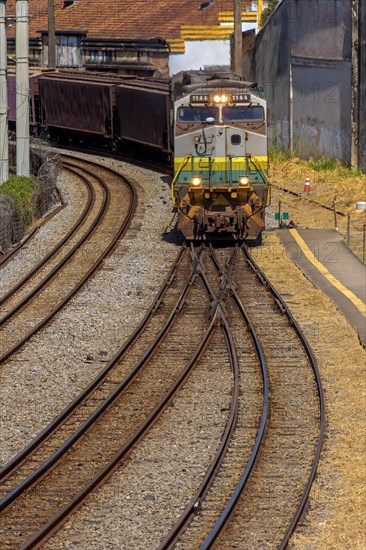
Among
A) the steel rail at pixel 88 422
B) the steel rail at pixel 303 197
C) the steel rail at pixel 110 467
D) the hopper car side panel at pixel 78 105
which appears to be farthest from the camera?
the hopper car side panel at pixel 78 105

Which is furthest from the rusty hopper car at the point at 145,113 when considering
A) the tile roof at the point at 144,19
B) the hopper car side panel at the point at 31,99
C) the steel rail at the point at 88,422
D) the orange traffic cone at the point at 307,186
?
the tile roof at the point at 144,19

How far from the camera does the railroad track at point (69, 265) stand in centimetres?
1925

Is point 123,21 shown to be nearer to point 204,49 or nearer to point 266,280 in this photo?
point 204,49

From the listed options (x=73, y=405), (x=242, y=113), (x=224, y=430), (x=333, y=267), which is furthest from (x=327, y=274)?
(x=224, y=430)

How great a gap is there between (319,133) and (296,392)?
23.3m

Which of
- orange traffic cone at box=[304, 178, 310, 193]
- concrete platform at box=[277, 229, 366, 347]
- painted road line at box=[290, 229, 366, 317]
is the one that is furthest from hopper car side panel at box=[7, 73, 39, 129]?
painted road line at box=[290, 229, 366, 317]

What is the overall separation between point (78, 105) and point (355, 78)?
14.5 meters

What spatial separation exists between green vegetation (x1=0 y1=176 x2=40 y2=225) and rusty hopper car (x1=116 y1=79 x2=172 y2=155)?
604cm

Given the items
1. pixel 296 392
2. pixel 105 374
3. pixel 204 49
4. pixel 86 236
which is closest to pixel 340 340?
pixel 296 392

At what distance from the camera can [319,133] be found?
3694 cm

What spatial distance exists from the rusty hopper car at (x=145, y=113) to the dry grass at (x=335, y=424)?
14.7 metres

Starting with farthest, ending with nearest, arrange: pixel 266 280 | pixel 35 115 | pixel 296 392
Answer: pixel 35 115, pixel 266 280, pixel 296 392

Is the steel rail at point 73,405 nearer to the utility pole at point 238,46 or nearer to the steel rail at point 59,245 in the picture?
Result: the steel rail at point 59,245

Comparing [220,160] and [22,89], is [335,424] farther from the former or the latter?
[22,89]
